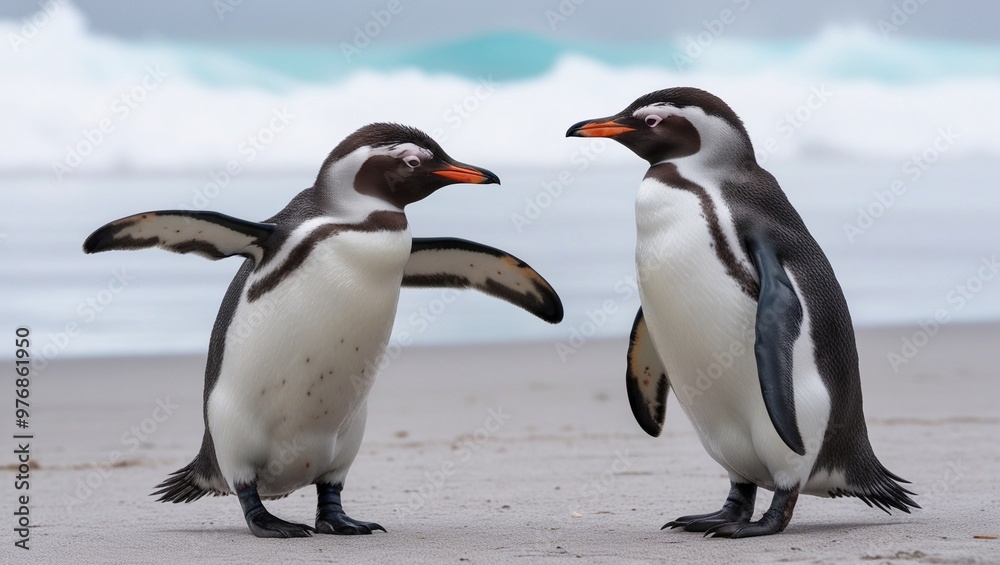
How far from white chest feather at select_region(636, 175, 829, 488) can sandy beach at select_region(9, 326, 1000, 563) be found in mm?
296

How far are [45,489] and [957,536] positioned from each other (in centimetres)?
396

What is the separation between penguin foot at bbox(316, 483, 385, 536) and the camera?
416 cm

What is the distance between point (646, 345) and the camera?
178 inches

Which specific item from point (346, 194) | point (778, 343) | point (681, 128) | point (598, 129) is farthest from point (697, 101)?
point (346, 194)

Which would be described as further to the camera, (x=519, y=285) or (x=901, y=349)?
(x=901, y=349)

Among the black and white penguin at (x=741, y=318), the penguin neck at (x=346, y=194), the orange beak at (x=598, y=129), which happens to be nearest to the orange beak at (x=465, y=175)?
the penguin neck at (x=346, y=194)

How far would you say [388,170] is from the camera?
4078 mm

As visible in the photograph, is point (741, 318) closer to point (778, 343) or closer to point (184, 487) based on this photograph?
point (778, 343)

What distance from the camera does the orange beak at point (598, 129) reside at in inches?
163

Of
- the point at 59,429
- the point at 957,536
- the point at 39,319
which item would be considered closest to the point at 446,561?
the point at 957,536

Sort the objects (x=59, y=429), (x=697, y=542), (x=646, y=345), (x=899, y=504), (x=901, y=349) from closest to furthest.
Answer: (x=697, y=542), (x=899, y=504), (x=646, y=345), (x=59, y=429), (x=901, y=349)

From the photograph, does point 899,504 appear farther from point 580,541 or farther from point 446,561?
point 446,561

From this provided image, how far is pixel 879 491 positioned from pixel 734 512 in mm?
487

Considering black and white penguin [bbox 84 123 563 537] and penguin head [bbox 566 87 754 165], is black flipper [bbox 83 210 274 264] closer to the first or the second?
black and white penguin [bbox 84 123 563 537]
